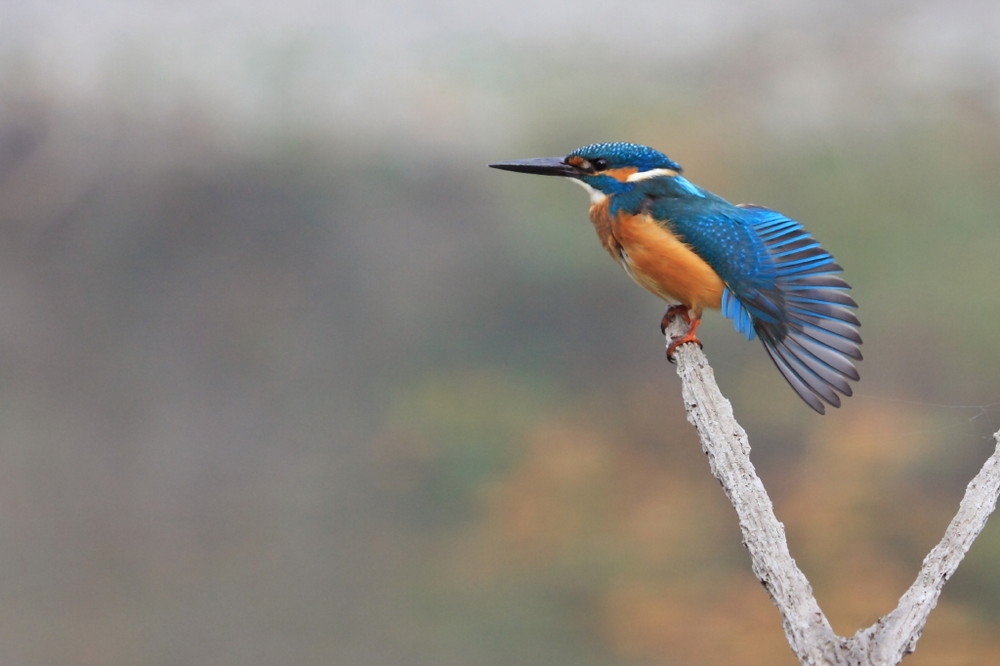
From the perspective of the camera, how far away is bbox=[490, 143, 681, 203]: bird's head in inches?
64.9

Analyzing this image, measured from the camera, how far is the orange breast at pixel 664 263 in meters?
1.55

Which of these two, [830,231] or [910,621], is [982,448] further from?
[910,621]

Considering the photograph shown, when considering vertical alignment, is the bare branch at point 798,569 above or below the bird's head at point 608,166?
below

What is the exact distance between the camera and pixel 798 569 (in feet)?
4.07

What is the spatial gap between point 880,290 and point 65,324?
6.60ft

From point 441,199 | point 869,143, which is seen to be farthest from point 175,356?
point 869,143

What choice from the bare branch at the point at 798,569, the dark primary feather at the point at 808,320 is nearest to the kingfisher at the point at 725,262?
the dark primary feather at the point at 808,320

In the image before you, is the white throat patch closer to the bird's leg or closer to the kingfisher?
the kingfisher

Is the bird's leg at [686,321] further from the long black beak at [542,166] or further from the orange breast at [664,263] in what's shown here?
the long black beak at [542,166]

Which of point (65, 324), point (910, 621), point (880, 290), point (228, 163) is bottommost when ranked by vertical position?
point (910, 621)

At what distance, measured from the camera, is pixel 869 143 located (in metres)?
2.82

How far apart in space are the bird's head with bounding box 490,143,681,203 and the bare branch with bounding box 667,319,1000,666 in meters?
0.43

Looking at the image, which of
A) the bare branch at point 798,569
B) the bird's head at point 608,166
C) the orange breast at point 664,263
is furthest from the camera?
the bird's head at point 608,166

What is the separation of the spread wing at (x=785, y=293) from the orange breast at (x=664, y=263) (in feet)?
0.06
